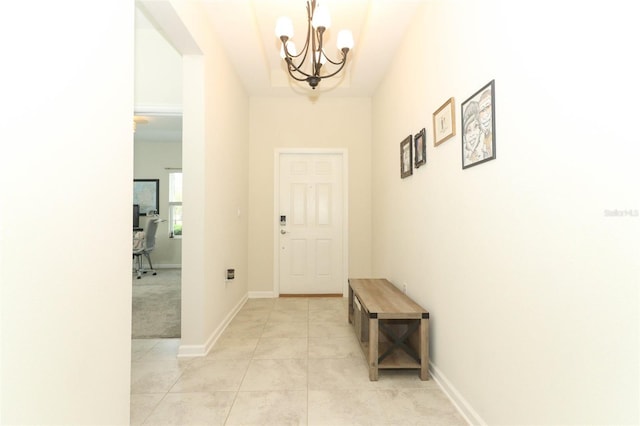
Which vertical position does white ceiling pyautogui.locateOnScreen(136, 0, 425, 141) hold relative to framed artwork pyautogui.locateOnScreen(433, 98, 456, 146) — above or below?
above

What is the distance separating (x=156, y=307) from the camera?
11.6 ft

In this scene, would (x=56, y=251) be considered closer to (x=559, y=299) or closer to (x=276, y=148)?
(x=559, y=299)

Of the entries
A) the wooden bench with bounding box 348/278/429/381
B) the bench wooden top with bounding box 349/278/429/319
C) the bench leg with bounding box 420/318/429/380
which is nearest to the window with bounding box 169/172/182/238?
the bench wooden top with bounding box 349/278/429/319

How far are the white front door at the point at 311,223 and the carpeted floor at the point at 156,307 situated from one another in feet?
4.69

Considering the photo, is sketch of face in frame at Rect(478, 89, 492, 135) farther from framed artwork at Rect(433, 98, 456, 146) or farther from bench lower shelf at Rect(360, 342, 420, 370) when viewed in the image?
bench lower shelf at Rect(360, 342, 420, 370)

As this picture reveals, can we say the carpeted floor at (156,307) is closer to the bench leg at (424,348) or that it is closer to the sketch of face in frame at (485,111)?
the bench leg at (424,348)

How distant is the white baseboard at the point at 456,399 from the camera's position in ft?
4.87

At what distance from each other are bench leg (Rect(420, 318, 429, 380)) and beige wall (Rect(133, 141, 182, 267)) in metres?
5.56

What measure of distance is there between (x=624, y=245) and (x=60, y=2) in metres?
1.88

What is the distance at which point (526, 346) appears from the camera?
116 centimetres

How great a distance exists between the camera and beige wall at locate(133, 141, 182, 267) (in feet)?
20.2

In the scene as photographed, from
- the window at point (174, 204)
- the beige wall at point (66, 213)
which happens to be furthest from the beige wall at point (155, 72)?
the window at point (174, 204)

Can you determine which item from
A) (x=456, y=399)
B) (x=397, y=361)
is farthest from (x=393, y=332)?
(x=456, y=399)

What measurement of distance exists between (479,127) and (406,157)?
3.69ft
